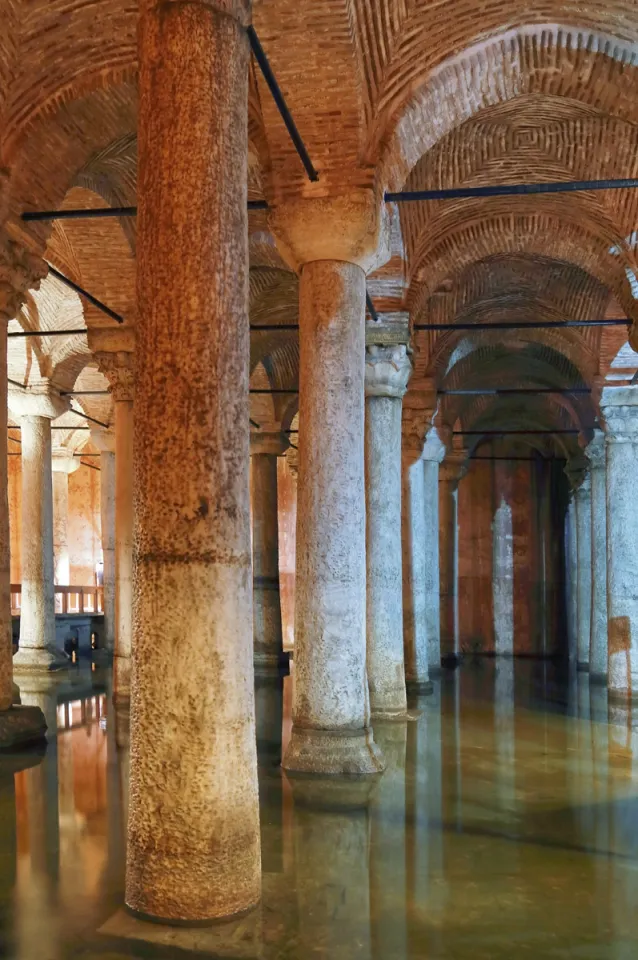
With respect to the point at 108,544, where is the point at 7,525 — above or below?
above

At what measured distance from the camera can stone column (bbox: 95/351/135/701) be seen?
466 inches

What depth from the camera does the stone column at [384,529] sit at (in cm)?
1034

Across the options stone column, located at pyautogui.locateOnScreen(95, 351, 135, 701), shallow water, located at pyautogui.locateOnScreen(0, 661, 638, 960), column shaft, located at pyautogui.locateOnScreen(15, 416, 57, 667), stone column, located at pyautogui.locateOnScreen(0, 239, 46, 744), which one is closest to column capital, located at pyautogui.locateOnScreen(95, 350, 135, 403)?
stone column, located at pyautogui.locateOnScreen(95, 351, 135, 701)

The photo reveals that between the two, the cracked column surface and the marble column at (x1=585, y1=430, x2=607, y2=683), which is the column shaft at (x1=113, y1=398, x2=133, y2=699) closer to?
the cracked column surface

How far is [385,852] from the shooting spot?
567 cm

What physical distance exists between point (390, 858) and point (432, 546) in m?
11.8

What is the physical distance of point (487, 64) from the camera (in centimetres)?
802

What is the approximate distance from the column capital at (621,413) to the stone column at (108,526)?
9240mm

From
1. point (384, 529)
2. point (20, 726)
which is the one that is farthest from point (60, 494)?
point (20, 726)

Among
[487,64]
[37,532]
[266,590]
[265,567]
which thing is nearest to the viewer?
[487,64]

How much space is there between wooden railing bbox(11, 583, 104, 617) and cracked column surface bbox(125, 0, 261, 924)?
1648 centimetres

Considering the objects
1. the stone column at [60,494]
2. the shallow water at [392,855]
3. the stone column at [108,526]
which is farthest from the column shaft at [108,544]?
the shallow water at [392,855]

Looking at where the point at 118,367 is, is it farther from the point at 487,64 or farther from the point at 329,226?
the point at 487,64

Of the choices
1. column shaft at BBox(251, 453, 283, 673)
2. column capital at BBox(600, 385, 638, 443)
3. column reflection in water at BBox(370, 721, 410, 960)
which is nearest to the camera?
column reflection in water at BBox(370, 721, 410, 960)
